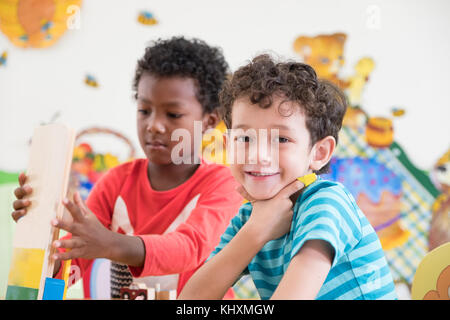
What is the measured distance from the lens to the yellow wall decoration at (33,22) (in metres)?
1.49

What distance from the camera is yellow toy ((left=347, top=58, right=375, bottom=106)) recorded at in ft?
5.29

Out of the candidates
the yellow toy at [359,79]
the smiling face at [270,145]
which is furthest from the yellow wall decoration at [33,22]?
the smiling face at [270,145]

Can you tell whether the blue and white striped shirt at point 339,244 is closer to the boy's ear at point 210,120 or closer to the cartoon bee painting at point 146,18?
the boy's ear at point 210,120

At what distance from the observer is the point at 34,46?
4.97 ft

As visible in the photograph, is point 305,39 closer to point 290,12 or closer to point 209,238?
point 290,12

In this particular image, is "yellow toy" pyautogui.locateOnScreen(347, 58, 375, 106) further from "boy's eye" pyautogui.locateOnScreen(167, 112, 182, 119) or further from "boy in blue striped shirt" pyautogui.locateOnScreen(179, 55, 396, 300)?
"boy in blue striped shirt" pyautogui.locateOnScreen(179, 55, 396, 300)

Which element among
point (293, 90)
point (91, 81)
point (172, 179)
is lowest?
point (293, 90)

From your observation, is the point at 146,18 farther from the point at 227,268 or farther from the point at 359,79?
the point at 227,268

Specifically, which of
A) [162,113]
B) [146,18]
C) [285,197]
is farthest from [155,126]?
[146,18]

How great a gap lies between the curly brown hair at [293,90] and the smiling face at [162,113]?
274 mm

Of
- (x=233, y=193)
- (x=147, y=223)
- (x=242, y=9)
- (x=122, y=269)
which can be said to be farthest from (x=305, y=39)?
(x=122, y=269)

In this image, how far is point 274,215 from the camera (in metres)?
0.60

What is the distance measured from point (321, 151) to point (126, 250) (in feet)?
1.05

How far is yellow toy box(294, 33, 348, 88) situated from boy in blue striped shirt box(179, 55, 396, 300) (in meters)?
0.90
